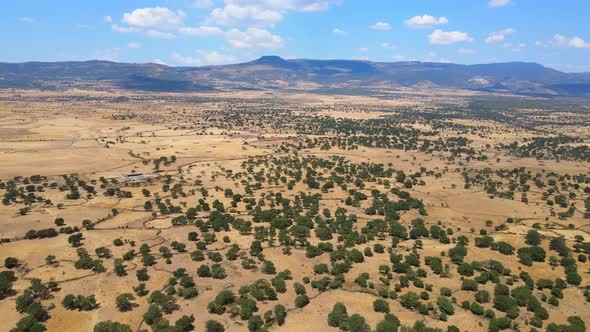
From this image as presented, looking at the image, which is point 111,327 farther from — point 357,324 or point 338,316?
point 357,324

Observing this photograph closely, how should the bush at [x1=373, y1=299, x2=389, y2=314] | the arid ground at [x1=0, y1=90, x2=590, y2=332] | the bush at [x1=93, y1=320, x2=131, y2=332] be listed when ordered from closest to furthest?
the bush at [x1=93, y1=320, x2=131, y2=332] < the arid ground at [x1=0, y1=90, x2=590, y2=332] < the bush at [x1=373, y1=299, x2=389, y2=314]

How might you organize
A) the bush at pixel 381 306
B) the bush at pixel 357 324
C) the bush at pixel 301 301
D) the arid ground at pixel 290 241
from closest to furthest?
the bush at pixel 357 324 → the arid ground at pixel 290 241 → the bush at pixel 381 306 → the bush at pixel 301 301

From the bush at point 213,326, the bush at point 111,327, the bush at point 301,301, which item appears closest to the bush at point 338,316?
the bush at point 301,301

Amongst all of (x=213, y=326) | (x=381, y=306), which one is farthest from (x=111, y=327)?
(x=381, y=306)

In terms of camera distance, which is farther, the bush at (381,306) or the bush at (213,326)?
the bush at (381,306)

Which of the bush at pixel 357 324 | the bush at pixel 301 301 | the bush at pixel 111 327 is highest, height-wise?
the bush at pixel 111 327

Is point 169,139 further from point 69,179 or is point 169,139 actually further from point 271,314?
point 271,314

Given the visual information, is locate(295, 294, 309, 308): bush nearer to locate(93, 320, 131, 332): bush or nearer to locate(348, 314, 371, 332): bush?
locate(348, 314, 371, 332): bush

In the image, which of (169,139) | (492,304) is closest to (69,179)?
(169,139)

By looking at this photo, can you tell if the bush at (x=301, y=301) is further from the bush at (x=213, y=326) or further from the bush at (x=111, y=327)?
the bush at (x=111, y=327)

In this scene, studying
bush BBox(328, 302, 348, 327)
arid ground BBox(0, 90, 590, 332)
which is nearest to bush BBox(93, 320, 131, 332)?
arid ground BBox(0, 90, 590, 332)

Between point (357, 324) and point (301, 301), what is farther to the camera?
point (301, 301)
